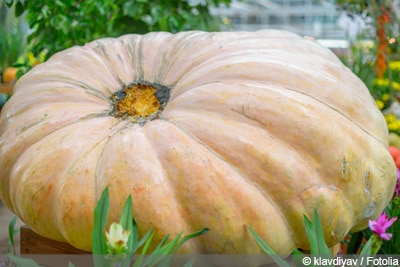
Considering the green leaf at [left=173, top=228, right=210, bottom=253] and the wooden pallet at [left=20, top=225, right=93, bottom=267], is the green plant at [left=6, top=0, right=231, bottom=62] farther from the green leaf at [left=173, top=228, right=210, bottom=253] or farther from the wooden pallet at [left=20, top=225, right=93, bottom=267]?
the green leaf at [left=173, top=228, right=210, bottom=253]

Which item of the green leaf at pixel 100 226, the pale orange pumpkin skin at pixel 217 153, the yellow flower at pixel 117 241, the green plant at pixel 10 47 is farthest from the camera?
the green plant at pixel 10 47

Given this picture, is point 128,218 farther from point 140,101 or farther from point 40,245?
point 40,245

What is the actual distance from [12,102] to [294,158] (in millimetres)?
803

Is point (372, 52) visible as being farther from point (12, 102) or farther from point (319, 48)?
point (12, 102)

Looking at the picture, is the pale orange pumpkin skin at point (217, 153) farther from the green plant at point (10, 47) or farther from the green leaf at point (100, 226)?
the green plant at point (10, 47)

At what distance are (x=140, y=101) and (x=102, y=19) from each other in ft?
6.07

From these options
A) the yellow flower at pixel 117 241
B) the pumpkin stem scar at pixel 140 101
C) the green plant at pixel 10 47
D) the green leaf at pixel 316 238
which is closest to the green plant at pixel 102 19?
the pumpkin stem scar at pixel 140 101

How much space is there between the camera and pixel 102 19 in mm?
3330

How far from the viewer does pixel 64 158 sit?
146 centimetres

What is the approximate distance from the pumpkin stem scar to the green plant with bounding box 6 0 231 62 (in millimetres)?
1408

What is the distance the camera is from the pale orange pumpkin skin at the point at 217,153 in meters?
1.37

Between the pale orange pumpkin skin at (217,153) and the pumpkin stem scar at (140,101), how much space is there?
0.07 feet

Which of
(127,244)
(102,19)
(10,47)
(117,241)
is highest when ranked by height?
(117,241)

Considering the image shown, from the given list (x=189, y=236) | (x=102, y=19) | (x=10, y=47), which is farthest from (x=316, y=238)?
(x=10, y=47)
